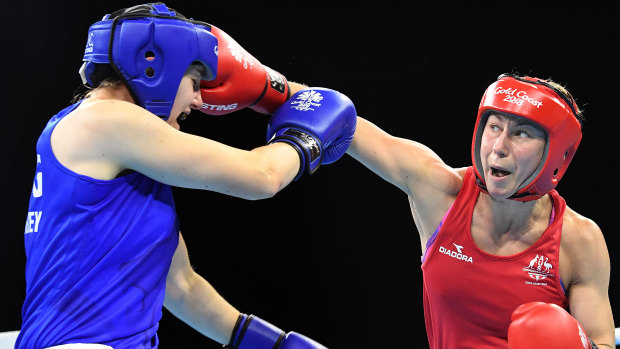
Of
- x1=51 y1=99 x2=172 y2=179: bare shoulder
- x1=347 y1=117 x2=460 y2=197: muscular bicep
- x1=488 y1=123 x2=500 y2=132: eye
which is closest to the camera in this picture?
x1=51 y1=99 x2=172 y2=179: bare shoulder

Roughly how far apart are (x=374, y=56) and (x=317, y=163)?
5.05 ft

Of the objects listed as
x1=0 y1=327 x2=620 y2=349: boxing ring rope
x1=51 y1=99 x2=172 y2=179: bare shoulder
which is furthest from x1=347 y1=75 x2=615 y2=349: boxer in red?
x1=0 y1=327 x2=620 y2=349: boxing ring rope

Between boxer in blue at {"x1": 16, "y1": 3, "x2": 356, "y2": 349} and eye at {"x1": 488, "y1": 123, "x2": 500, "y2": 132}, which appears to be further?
eye at {"x1": 488, "y1": 123, "x2": 500, "y2": 132}

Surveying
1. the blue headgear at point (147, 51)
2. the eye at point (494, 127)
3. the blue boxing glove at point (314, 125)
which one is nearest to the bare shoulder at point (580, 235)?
the eye at point (494, 127)

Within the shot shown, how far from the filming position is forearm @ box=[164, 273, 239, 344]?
212 centimetres

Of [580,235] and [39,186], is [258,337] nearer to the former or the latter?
[39,186]

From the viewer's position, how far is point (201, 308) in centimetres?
215

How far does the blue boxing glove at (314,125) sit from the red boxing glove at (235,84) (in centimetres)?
7

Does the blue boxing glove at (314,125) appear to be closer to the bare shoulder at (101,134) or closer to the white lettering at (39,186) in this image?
the bare shoulder at (101,134)

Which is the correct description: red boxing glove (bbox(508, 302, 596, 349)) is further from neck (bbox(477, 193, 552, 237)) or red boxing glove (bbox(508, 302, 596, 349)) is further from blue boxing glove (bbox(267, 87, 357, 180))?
blue boxing glove (bbox(267, 87, 357, 180))

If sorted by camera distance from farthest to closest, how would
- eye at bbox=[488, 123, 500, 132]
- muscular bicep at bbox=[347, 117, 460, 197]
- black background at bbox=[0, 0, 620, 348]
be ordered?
black background at bbox=[0, 0, 620, 348]
muscular bicep at bbox=[347, 117, 460, 197]
eye at bbox=[488, 123, 500, 132]

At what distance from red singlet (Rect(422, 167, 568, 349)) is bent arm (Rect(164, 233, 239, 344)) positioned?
2.38ft

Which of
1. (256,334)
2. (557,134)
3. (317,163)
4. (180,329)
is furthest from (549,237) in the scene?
(180,329)

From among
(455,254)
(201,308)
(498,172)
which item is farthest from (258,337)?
(498,172)
